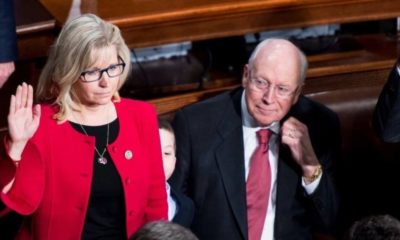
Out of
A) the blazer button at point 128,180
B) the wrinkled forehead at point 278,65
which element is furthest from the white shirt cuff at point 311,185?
the blazer button at point 128,180

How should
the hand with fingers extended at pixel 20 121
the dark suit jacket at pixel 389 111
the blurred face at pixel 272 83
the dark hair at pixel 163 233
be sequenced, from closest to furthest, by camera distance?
the dark hair at pixel 163 233
the hand with fingers extended at pixel 20 121
the dark suit jacket at pixel 389 111
the blurred face at pixel 272 83

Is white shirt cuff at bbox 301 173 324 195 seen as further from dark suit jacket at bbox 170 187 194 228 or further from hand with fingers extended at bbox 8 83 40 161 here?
hand with fingers extended at bbox 8 83 40 161

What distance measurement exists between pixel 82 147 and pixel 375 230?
687 mm

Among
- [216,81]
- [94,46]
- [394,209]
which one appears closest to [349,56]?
[216,81]

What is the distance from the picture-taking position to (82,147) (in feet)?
6.51

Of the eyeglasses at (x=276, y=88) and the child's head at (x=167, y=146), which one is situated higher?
the eyeglasses at (x=276, y=88)

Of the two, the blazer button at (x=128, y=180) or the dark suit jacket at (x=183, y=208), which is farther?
the dark suit jacket at (x=183, y=208)

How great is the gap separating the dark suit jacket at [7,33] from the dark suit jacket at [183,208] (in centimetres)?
53

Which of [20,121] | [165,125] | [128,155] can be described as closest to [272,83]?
[165,125]

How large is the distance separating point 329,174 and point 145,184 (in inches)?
20.7

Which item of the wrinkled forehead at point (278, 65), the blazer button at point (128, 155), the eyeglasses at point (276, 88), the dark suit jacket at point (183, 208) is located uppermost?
the wrinkled forehead at point (278, 65)

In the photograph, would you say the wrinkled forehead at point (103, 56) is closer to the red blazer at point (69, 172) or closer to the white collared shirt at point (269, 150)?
the red blazer at point (69, 172)

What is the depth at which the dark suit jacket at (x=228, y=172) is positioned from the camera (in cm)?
226

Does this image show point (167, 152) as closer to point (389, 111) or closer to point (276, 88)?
point (276, 88)
